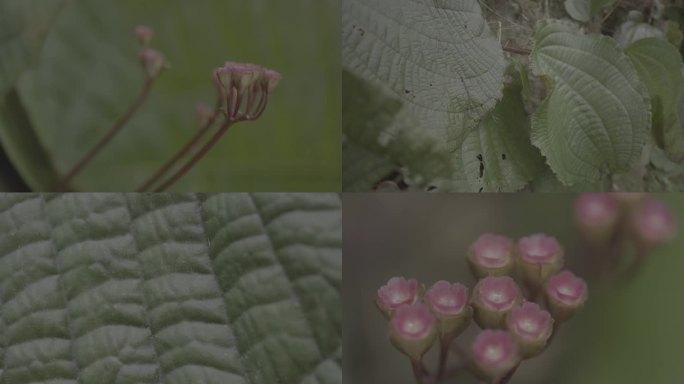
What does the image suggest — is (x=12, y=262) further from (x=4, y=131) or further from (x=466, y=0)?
(x=466, y=0)

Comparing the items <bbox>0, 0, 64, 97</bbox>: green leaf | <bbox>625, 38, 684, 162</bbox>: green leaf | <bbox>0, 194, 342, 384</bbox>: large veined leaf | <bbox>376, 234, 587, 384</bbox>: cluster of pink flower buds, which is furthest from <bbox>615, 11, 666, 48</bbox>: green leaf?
<bbox>0, 0, 64, 97</bbox>: green leaf

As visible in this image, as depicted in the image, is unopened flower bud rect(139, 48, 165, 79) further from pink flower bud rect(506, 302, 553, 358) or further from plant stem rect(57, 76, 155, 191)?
pink flower bud rect(506, 302, 553, 358)

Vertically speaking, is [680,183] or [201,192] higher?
[201,192]

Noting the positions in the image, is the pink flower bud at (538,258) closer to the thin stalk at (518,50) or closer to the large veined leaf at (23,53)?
the thin stalk at (518,50)

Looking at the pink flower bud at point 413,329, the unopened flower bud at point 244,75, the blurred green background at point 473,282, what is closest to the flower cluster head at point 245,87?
the unopened flower bud at point 244,75

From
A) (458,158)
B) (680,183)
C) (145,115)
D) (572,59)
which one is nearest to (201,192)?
(145,115)
